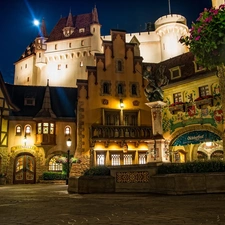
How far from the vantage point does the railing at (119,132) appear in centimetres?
3198

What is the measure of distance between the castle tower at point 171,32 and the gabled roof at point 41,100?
1119 inches

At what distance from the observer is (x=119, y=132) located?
3278 centimetres

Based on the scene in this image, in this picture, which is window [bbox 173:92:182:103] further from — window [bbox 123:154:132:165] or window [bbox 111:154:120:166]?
window [bbox 111:154:120:166]

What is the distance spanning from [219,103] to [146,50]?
42189 millimetres

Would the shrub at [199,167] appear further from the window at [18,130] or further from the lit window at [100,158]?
the window at [18,130]

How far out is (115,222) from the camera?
6.57 m

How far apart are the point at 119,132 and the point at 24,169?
11.5 m

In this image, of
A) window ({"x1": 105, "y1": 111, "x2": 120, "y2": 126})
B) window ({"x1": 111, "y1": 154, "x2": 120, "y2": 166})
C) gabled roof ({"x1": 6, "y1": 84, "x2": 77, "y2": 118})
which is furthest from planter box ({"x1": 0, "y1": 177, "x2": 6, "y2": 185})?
window ({"x1": 105, "y1": 111, "x2": 120, "y2": 126})

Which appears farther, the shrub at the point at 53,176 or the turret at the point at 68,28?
the turret at the point at 68,28

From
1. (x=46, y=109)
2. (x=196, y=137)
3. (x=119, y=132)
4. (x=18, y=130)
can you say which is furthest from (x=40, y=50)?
(x=196, y=137)

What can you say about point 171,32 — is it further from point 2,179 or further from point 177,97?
point 2,179

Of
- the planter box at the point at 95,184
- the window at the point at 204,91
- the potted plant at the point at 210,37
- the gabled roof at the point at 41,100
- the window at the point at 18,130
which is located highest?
the gabled roof at the point at 41,100

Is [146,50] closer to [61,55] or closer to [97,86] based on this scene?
[61,55]

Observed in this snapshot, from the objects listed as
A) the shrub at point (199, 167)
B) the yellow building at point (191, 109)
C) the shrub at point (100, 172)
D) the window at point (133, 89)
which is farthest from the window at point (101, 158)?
the shrub at point (199, 167)
